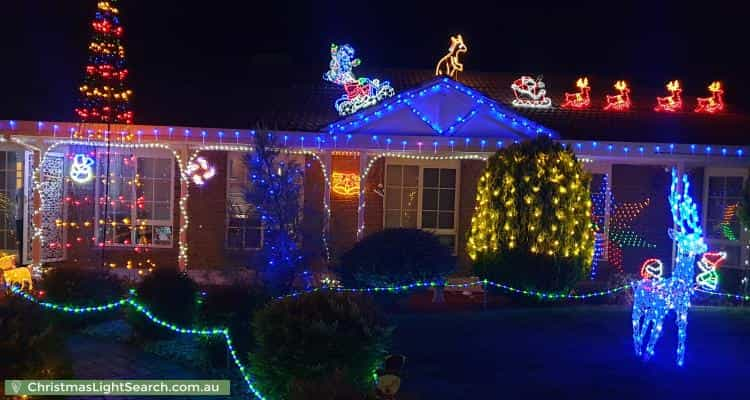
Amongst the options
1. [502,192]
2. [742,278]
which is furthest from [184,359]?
[742,278]

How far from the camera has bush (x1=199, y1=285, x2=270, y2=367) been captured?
7.07 m

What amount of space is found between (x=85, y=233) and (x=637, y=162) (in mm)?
12337

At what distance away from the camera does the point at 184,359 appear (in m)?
8.01

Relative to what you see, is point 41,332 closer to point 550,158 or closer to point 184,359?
point 184,359

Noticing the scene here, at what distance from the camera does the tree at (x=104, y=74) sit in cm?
1163

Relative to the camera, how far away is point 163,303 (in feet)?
28.5

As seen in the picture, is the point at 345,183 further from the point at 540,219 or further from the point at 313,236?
the point at 540,219

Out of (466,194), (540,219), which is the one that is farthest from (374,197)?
(540,219)

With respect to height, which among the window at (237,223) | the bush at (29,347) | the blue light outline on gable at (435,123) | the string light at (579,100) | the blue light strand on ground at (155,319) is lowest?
the blue light strand on ground at (155,319)

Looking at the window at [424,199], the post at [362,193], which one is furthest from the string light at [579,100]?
the post at [362,193]

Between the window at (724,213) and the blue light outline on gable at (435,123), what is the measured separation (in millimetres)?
4689

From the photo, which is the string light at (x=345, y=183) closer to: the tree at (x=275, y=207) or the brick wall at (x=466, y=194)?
the brick wall at (x=466, y=194)

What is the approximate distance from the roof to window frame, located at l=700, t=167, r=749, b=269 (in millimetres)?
858

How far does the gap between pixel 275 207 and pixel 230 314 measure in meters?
3.46
